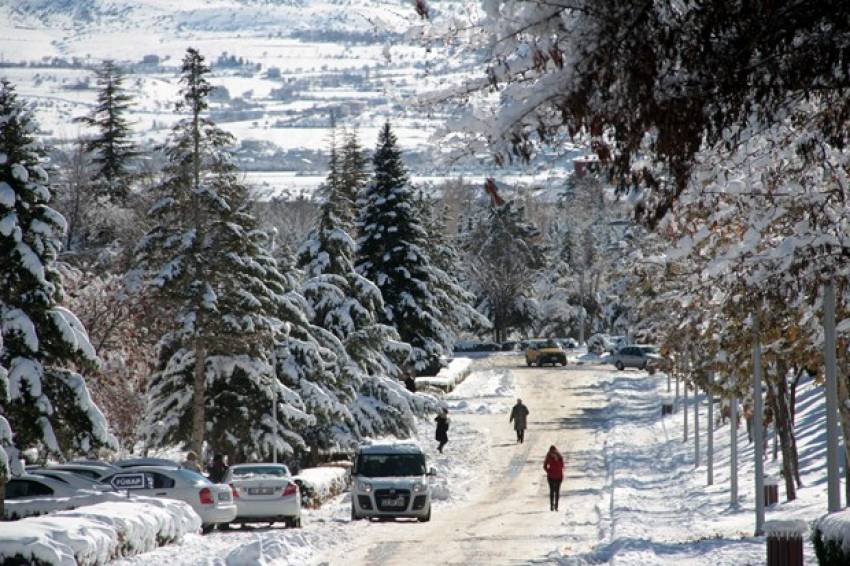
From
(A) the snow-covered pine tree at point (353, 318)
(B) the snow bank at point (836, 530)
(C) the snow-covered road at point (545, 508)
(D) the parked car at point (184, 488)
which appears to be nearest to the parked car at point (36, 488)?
(D) the parked car at point (184, 488)

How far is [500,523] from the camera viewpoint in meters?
31.8

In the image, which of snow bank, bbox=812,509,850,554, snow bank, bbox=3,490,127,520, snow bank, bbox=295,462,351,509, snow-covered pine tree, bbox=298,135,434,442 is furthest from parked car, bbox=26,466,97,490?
snow-covered pine tree, bbox=298,135,434,442

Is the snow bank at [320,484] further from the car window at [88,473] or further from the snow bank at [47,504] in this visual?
the snow bank at [47,504]

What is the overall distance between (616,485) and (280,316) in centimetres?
1228

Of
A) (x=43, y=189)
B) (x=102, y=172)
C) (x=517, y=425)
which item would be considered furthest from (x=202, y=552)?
(x=102, y=172)

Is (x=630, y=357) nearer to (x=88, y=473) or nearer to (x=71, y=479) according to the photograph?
(x=88, y=473)

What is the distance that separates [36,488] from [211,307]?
13.2m

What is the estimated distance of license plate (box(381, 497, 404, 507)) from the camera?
31.1 meters

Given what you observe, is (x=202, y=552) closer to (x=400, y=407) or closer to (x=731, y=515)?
(x=731, y=515)

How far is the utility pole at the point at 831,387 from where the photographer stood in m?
18.1

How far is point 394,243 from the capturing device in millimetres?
63594

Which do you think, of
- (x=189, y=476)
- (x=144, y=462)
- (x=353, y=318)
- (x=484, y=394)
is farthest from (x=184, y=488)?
(x=484, y=394)

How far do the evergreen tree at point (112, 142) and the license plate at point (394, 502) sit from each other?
47.6 metres

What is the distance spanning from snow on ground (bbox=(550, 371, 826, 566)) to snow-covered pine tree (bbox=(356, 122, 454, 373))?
979cm
